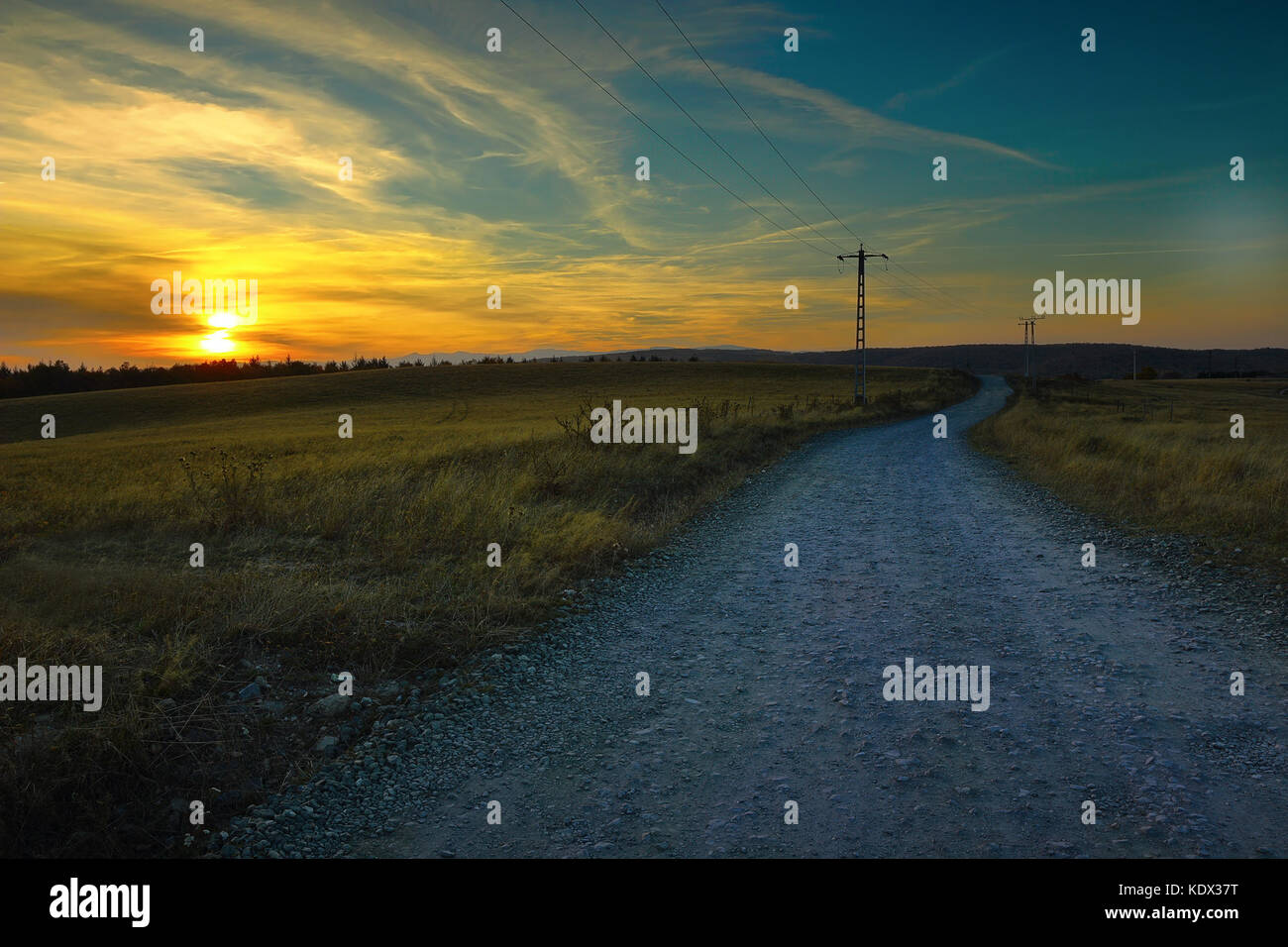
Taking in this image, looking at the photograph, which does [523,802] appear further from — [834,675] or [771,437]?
[771,437]

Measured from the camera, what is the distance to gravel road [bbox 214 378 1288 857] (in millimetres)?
3701

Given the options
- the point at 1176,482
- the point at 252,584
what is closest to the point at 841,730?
the point at 252,584

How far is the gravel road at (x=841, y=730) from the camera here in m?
3.70

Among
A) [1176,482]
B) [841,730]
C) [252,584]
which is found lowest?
[841,730]

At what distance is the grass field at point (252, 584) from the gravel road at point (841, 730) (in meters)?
0.64

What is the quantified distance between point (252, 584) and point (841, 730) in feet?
18.6

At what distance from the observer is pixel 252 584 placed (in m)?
7.19

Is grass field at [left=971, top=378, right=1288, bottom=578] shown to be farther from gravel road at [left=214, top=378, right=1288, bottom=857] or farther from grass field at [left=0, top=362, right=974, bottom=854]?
grass field at [left=0, top=362, right=974, bottom=854]

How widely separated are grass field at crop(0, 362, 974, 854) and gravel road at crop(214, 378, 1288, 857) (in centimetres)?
64

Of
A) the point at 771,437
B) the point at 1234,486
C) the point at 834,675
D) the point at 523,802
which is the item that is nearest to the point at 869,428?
the point at 771,437

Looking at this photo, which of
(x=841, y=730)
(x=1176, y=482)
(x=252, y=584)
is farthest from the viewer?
Result: (x=1176, y=482)

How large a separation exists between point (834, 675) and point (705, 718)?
49.7 inches

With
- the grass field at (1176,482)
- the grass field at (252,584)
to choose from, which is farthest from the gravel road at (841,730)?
the grass field at (1176,482)

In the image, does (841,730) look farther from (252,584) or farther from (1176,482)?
(1176,482)
